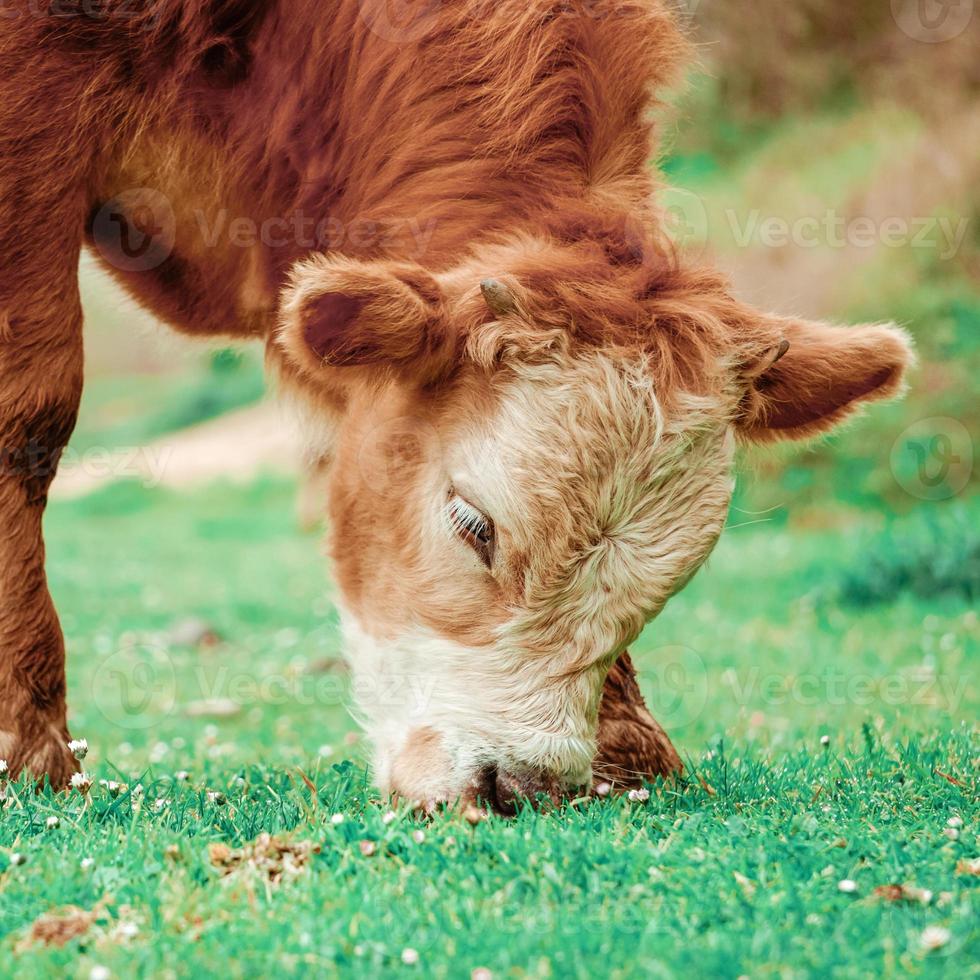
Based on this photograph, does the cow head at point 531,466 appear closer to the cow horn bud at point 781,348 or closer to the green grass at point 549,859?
the cow horn bud at point 781,348

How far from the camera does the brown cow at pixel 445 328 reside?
355 centimetres

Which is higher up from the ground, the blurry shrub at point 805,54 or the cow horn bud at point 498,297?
the blurry shrub at point 805,54

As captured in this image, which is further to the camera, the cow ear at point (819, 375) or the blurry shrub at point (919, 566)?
the blurry shrub at point (919, 566)

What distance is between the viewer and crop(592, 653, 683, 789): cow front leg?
13.2 ft

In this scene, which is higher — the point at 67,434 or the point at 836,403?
the point at 836,403

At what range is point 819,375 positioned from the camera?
161 inches

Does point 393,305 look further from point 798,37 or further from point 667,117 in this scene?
point 798,37

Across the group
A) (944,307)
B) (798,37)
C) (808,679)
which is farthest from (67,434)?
(798,37)

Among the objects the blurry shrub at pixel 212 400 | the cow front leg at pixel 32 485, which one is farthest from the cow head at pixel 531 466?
the blurry shrub at pixel 212 400

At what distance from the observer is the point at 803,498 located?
1292 cm

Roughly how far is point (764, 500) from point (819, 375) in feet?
30.1

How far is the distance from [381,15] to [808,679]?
425 cm

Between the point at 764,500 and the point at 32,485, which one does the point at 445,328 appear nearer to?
the point at 32,485

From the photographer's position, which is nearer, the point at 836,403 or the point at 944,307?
the point at 836,403
